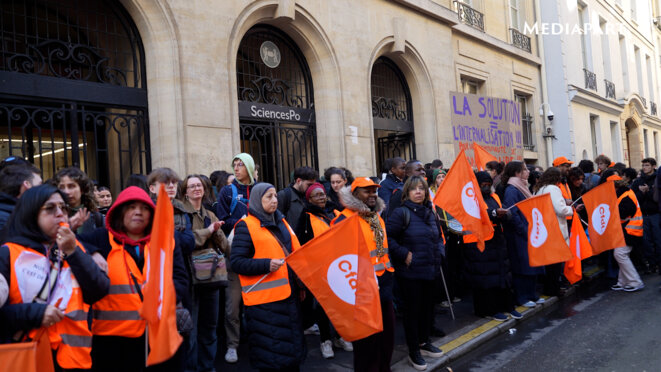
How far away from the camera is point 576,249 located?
6.75 m

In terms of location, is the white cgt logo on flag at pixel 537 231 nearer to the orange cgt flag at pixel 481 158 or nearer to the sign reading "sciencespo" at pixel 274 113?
the orange cgt flag at pixel 481 158

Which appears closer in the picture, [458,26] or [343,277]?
[343,277]

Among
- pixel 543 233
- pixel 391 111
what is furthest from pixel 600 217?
pixel 391 111

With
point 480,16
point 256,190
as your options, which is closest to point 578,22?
point 480,16

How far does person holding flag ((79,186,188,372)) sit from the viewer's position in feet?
9.13

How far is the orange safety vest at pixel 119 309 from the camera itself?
2777 millimetres

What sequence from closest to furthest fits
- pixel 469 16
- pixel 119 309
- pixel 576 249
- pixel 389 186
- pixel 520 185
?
pixel 119 309, pixel 389 186, pixel 520 185, pixel 576 249, pixel 469 16

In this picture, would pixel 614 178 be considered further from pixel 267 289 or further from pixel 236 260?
pixel 236 260

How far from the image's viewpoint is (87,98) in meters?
6.61

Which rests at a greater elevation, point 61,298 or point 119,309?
point 61,298

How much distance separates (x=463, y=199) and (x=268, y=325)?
277 centimetres

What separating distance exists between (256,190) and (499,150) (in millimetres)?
10700

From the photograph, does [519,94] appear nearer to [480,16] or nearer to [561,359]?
[480,16]

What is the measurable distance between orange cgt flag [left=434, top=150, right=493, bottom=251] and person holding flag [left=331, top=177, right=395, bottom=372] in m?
1.26
